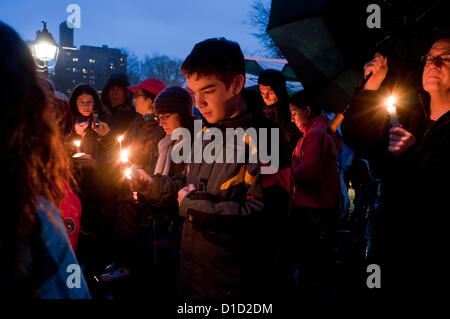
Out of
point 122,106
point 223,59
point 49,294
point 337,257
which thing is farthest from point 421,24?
point 122,106

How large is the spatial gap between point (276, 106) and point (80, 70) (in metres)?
64.4

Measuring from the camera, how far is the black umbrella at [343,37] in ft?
7.78

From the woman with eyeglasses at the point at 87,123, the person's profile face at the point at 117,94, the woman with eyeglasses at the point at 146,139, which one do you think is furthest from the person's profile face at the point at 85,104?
the person's profile face at the point at 117,94

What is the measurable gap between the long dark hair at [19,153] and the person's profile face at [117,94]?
5.58m

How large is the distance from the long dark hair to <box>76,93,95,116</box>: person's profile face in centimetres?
454

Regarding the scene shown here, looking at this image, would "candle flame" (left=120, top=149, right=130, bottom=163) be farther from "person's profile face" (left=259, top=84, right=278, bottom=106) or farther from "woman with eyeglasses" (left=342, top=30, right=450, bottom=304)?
"person's profile face" (left=259, top=84, right=278, bottom=106)

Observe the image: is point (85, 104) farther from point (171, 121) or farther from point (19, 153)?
point (19, 153)

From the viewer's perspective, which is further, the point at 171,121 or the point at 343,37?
the point at 171,121

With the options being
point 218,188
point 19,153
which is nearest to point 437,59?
point 218,188

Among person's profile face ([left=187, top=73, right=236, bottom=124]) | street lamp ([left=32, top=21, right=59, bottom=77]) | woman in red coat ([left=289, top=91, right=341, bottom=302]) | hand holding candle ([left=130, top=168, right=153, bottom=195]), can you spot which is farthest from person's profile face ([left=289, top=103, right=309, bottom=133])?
street lamp ([left=32, top=21, right=59, bottom=77])

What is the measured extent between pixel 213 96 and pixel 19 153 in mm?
1463

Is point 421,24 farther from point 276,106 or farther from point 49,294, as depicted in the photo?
point 49,294

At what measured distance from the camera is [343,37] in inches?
103

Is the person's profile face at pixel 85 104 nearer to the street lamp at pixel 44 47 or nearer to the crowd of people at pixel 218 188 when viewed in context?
the crowd of people at pixel 218 188
